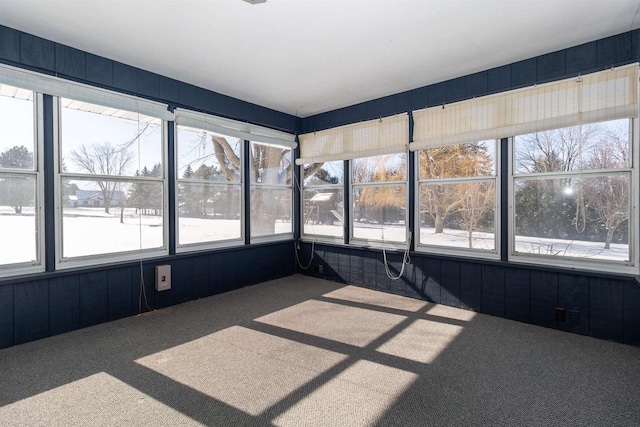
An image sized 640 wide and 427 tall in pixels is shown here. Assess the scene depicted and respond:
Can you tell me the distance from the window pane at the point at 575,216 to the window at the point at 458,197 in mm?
311

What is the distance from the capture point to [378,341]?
2.96 meters

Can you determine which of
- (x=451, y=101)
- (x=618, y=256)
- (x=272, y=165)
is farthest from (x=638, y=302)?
(x=272, y=165)

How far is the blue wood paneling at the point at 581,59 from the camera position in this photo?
307 centimetres

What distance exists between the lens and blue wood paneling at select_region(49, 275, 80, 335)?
10.0 ft

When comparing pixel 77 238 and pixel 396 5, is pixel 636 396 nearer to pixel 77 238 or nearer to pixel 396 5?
pixel 396 5

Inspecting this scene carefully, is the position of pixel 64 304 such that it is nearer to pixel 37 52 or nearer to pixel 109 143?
pixel 109 143

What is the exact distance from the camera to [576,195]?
3176 millimetres

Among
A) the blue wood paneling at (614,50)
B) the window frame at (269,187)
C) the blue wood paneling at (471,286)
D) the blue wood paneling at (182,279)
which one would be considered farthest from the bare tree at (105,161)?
the blue wood paneling at (614,50)

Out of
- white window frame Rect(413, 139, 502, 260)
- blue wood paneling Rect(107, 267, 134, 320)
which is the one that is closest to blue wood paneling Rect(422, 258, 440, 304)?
white window frame Rect(413, 139, 502, 260)

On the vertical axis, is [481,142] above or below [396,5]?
below

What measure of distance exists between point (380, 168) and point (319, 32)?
2.22 m

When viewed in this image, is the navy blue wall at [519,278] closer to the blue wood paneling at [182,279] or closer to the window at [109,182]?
the blue wood paneling at [182,279]

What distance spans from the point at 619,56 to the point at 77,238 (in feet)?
17.6

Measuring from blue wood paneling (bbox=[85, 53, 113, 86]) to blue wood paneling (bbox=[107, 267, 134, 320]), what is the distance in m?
1.93
